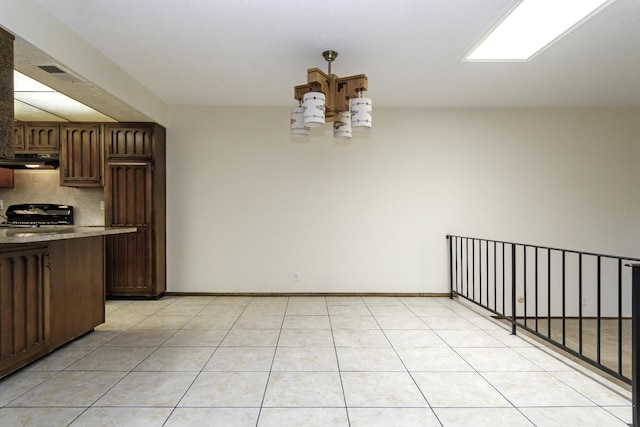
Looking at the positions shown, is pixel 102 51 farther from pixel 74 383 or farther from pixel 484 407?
pixel 484 407

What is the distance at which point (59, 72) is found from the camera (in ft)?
9.89

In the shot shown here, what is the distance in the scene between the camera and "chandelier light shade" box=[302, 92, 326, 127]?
273 cm

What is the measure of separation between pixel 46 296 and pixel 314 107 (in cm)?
244

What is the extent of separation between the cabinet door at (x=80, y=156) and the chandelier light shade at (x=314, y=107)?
335cm

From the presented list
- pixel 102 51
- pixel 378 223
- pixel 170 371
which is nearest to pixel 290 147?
pixel 378 223

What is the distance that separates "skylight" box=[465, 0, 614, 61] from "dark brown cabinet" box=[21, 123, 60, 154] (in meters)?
4.96

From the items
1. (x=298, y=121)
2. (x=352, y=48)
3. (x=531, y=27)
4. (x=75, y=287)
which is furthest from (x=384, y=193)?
(x=75, y=287)

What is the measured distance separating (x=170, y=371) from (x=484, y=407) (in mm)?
2037

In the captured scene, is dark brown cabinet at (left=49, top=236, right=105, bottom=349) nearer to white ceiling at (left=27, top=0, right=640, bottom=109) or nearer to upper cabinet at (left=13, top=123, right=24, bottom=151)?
white ceiling at (left=27, top=0, right=640, bottom=109)

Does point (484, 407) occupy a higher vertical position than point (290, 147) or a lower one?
lower

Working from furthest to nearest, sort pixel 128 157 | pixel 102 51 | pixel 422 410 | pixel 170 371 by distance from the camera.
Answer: pixel 128 157 → pixel 102 51 → pixel 170 371 → pixel 422 410

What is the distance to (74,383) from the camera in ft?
7.92

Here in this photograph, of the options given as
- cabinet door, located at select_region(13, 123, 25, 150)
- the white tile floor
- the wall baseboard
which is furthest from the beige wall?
cabinet door, located at select_region(13, 123, 25, 150)

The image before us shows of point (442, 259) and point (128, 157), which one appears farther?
point (442, 259)
